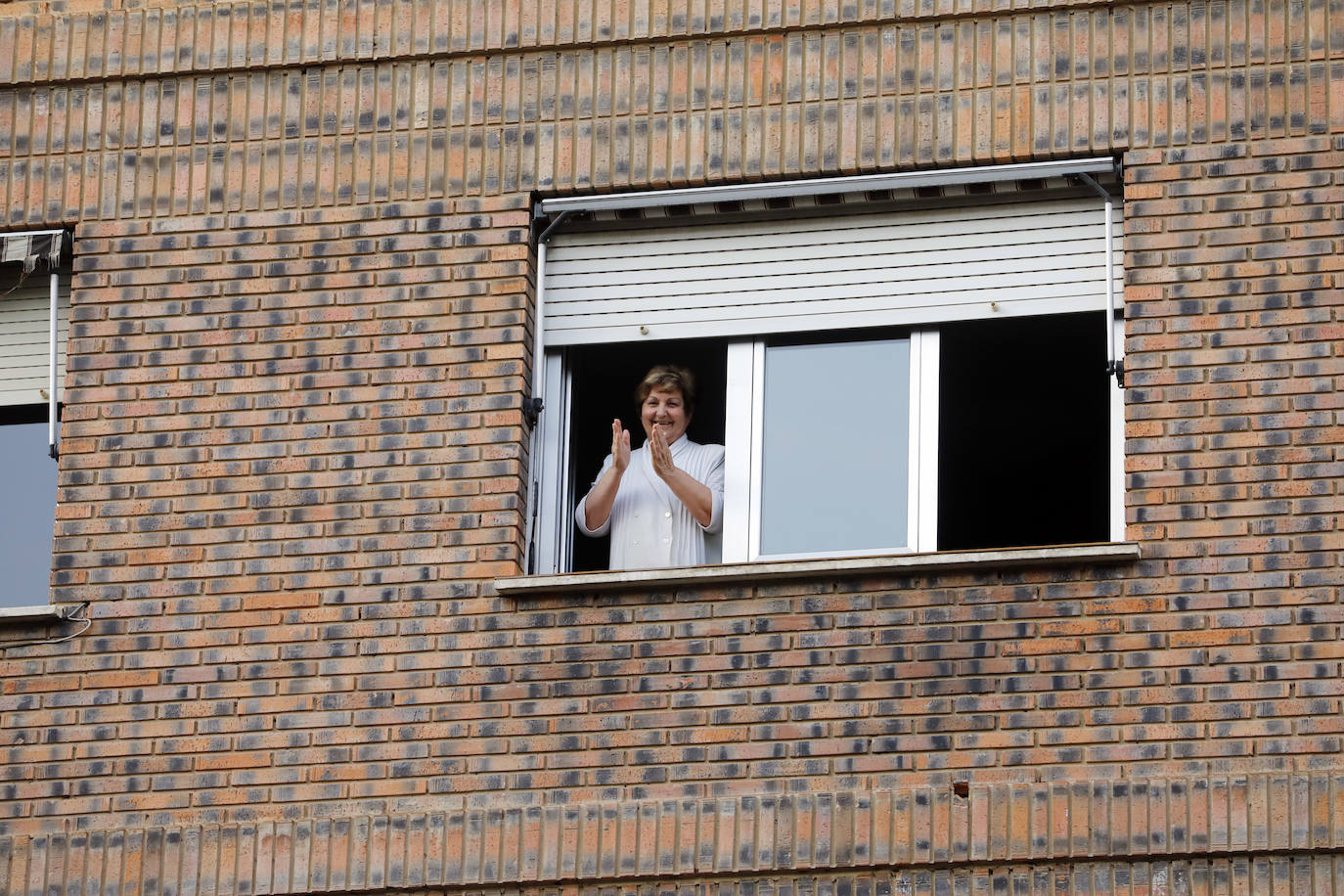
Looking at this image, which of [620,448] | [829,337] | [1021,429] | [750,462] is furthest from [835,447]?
[1021,429]

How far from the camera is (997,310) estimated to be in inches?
483

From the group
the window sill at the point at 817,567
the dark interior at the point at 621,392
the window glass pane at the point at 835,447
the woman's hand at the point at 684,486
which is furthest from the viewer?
the dark interior at the point at 621,392

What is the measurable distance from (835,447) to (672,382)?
0.80 m

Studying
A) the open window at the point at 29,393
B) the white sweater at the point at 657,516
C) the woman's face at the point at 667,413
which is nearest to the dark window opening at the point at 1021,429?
the white sweater at the point at 657,516

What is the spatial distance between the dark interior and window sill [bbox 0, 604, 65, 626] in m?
2.28

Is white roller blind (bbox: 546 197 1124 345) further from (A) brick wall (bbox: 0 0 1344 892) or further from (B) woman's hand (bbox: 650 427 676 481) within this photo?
(B) woman's hand (bbox: 650 427 676 481)

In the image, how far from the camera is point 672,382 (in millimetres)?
12633

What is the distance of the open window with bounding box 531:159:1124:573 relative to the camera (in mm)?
12242

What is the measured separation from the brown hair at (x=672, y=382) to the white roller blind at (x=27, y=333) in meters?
2.62

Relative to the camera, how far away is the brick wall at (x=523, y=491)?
1132cm

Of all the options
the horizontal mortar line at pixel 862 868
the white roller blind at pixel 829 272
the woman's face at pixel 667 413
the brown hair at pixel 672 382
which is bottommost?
the horizontal mortar line at pixel 862 868

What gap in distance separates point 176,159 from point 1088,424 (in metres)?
4.19

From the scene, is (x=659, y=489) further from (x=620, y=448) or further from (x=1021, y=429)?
(x=1021, y=429)

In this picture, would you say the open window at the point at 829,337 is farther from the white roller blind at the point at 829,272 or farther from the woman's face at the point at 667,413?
the woman's face at the point at 667,413
